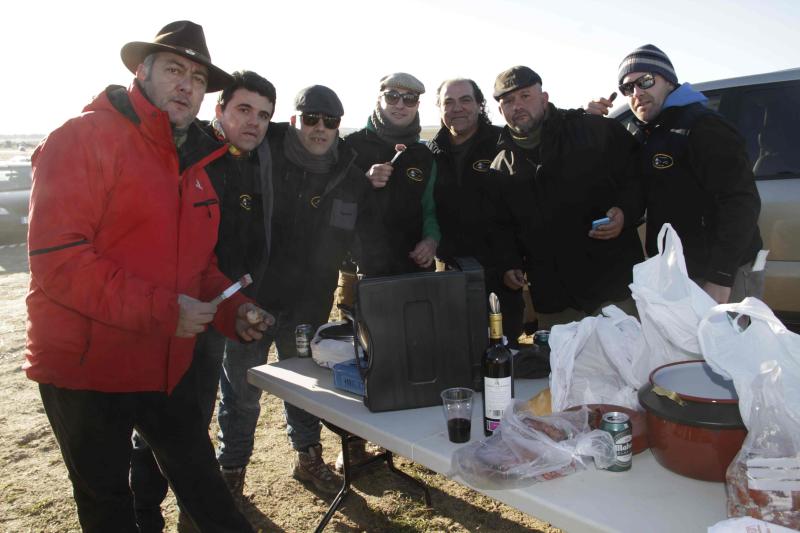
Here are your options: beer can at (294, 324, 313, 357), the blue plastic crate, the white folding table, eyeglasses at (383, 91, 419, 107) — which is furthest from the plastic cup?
eyeglasses at (383, 91, 419, 107)

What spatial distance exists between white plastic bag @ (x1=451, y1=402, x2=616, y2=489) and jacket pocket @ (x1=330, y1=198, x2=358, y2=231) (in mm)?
1742

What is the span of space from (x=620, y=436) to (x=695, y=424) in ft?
0.60

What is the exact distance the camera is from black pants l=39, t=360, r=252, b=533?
76.3 inches

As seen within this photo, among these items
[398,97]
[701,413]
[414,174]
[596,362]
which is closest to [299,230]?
[414,174]

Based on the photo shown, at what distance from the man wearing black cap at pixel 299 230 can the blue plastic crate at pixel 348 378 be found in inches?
35.7

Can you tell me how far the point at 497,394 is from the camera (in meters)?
1.73

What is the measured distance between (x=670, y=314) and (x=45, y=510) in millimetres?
3275

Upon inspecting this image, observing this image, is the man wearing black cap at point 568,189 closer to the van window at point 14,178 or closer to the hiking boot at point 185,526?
the hiking boot at point 185,526

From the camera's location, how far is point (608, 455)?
155cm

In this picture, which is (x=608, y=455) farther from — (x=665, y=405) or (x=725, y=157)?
(x=725, y=157)

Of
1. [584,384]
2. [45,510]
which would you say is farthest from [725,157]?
[45,510]

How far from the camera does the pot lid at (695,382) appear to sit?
1.48 metres

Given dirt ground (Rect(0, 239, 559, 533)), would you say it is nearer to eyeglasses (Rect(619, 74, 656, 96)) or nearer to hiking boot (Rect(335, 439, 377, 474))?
hiking boot (Rect(335, 439, 377, 474))

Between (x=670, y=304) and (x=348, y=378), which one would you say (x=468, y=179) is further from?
(x=670, y=304)
